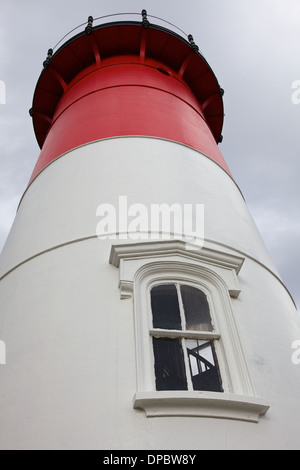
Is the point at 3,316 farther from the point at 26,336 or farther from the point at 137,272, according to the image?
the point at 137,272

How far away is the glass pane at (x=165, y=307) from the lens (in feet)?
13.9

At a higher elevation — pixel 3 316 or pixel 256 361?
pixel 3 316

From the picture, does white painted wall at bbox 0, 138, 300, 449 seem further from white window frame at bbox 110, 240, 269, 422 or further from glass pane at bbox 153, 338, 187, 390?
glass pane at bbox 153, 338, 187, 390

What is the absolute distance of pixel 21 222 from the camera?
21.4ft

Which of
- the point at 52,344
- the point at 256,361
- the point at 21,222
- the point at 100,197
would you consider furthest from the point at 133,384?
the point at 21,222

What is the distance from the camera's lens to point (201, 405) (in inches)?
136

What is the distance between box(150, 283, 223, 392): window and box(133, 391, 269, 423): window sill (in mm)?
242

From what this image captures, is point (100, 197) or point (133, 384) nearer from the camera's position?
point (133, 384)

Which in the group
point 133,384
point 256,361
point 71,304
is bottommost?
point 133,384

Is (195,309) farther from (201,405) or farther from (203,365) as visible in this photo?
(201,405)

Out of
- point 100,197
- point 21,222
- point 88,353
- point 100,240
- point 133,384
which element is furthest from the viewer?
point 21,222

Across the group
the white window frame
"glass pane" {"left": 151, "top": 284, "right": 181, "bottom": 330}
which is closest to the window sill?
the white window frame

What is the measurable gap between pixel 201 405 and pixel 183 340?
2.41 feet

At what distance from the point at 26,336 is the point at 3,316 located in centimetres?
63
